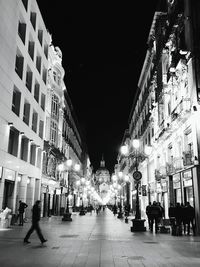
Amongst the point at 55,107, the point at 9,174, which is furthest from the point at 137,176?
the point at 55,107

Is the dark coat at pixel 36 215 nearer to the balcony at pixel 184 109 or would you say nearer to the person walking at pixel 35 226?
the person walking at pixel 35 226

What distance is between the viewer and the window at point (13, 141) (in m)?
25.1

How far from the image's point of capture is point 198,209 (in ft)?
61.9

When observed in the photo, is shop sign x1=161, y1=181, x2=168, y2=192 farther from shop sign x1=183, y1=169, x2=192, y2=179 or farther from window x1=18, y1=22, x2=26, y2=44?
window x1=18, y1=22, x2=26, y2=44

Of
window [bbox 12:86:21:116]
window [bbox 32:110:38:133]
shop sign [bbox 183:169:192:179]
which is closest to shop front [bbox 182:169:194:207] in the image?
shop sign [bbox 183:169:192:179]

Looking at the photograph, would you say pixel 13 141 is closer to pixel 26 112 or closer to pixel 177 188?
pixel 26 112

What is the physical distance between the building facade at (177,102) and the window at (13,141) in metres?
13.4

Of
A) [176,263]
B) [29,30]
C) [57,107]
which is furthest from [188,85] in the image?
[57,107]

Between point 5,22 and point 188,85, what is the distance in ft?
47.6

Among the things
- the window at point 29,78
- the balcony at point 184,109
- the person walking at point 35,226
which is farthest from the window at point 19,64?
the person walking at point 35,226

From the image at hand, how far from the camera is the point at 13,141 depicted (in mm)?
25609

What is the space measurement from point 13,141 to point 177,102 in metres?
14.7

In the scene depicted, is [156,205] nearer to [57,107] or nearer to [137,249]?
[137,249]

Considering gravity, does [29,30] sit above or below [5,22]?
above
